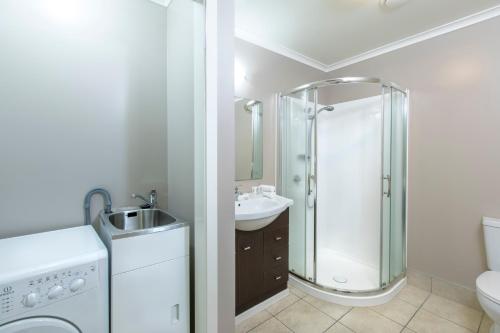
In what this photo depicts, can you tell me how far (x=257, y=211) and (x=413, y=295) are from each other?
5.74ft

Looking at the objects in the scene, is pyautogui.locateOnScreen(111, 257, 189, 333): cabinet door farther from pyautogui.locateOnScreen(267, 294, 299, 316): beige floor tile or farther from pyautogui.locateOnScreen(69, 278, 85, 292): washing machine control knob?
pyautogui.locateOnScreen(267, 294, 299, 316): beige floor tile

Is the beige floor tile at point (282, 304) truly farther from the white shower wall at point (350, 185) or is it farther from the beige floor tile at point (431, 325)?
the beige floor tile at point (431, 325)

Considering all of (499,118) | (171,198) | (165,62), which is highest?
(165,62)

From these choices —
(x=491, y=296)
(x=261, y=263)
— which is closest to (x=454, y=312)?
(x=491, y=296)

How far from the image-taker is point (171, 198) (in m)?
1.83

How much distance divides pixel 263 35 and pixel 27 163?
6.94ft

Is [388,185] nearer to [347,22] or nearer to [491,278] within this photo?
[491,278]

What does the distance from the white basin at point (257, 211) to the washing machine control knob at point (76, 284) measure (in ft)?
Answer: 2.87

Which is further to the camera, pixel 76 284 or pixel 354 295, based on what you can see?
pixel 354 295

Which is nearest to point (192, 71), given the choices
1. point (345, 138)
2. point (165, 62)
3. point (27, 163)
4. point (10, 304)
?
point (165, 62)

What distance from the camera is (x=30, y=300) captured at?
35.9 inches

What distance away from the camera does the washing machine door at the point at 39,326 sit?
2.88 ft

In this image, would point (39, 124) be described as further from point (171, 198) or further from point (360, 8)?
point (360, 8)

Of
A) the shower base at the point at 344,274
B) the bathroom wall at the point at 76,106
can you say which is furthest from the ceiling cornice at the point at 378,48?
the shower base at the point at 344,274
